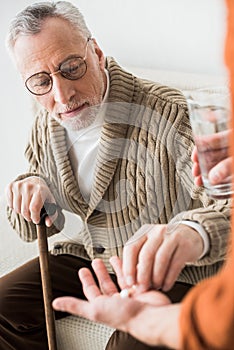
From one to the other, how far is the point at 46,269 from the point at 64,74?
1.67ft

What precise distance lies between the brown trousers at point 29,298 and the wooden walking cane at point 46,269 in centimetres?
10

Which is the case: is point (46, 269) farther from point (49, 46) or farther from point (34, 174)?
point (49, 46)

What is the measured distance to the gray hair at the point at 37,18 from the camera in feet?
6.04

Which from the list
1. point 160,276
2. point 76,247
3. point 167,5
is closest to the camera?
point 160,276

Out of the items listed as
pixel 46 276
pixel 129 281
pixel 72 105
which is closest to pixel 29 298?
pixel 46 276

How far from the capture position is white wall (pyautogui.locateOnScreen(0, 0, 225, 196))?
2309 mm

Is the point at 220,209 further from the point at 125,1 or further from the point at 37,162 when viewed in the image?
the point at 125,1

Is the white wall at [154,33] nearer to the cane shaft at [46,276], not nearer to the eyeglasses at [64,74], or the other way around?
the eyeglasses at [64,74]

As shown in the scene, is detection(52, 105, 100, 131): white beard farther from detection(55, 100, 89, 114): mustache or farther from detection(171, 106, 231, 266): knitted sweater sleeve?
detection(171, 106, 231, 266): knitted sweater sleeve

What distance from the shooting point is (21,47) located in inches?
73.5

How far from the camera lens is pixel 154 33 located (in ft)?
8.14

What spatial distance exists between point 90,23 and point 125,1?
0.71 feet

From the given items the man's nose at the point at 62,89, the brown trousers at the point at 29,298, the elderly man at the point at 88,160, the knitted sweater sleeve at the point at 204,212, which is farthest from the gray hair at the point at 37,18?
the brown trousers at the point at 29,298

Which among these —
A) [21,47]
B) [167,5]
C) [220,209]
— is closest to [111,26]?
[167,5]
